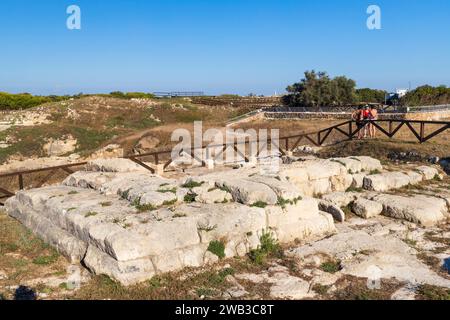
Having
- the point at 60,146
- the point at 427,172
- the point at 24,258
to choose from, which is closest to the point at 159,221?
the point at 24,258

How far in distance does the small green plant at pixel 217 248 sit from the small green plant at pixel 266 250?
0.53m

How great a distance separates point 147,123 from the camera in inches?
1715

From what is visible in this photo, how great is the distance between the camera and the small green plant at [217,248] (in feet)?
22.7

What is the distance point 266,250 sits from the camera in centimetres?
733

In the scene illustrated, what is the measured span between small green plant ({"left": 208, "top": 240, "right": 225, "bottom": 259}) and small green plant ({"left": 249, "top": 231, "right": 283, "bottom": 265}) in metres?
0.53

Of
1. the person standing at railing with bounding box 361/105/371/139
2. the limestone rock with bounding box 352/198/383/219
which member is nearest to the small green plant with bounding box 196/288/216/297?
the limestone rock with bounding box 352/198/383/219

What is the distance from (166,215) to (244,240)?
1.45 metres

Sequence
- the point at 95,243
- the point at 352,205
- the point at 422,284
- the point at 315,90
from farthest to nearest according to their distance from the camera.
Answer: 1. the point at 315,90
2. the point at 352,205
3. the point at 95,243
4. the point at 422,284

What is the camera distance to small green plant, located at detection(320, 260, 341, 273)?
6578 millimetres

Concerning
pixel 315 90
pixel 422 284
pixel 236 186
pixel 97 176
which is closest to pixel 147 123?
pixel 315 90

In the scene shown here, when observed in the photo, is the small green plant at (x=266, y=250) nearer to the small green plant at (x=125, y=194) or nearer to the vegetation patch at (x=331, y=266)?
the vegetation patch at (x=331, y=266)

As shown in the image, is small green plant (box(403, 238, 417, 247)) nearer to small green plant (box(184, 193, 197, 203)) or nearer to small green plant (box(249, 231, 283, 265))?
small green plant (box(249, 231, 283, 265))

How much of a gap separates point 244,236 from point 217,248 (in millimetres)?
610
